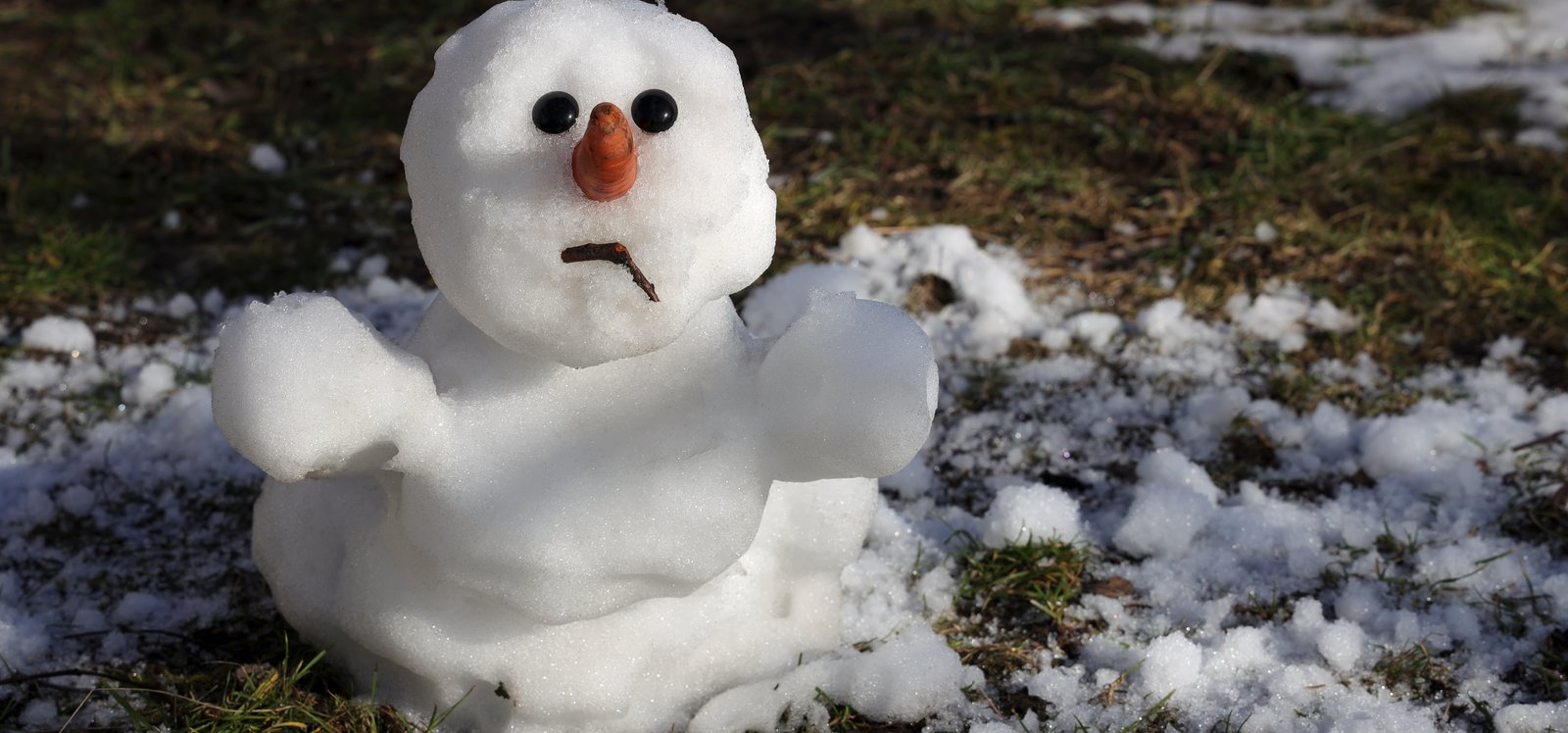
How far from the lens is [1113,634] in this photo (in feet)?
7.11

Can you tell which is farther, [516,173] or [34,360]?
[34,360]

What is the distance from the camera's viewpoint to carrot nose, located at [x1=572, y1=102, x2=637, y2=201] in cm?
141

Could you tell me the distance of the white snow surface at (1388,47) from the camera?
13.0 feet

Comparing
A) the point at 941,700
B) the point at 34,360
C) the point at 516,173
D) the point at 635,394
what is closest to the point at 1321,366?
the point at 941,700

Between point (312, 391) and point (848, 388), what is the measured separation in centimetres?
60

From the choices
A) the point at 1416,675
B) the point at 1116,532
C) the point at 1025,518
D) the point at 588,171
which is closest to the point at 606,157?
the point at 588,171

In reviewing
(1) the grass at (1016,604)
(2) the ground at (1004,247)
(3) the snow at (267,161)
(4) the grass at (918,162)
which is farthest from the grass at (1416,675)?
(3) the snow at (267,161)

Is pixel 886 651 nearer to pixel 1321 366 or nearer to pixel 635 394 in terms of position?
pixel 635 394

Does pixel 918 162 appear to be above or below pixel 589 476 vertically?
below

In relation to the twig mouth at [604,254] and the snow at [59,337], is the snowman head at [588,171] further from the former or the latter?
the snow at [59,337]

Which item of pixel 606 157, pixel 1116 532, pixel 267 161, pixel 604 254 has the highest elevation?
pixel 606 157

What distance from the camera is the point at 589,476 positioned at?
64.8 inches

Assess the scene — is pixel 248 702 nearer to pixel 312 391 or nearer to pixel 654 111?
pixel 312 391

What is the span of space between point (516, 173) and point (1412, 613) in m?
1.55
